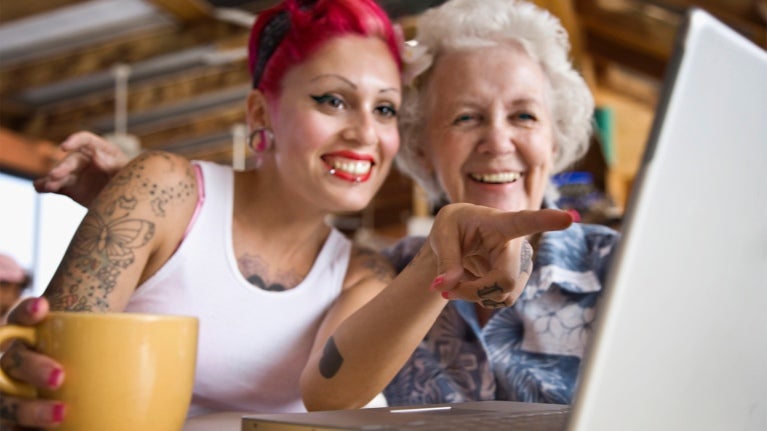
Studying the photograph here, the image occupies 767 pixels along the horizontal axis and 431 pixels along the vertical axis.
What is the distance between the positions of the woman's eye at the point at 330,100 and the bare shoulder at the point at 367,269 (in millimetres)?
234

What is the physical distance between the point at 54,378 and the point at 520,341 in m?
0.76

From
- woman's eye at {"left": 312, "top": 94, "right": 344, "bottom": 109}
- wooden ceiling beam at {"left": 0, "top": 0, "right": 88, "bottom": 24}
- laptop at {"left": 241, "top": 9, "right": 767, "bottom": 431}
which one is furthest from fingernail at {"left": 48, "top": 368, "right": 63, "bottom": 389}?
wooden ceiling beam at {"left": 0, "top": 0, "right": 88, "bottom": 24}

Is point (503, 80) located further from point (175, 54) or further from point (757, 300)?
point (175, 54)

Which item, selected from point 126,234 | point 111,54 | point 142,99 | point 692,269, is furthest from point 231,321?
point 142,99

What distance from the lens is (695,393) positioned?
1.37 ft

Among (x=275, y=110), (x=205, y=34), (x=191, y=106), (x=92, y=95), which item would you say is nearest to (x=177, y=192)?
(x=275, y=110)

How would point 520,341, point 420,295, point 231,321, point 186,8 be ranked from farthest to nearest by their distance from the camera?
point 186,8 < point 520,341 < point 231,321 < point 420,295

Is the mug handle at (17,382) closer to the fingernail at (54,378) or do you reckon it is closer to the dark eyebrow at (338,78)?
the fingernail at (54,378)

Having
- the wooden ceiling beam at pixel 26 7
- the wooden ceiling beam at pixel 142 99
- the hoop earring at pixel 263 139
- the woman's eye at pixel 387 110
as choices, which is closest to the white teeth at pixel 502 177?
the woman's eye at pixel 387 110

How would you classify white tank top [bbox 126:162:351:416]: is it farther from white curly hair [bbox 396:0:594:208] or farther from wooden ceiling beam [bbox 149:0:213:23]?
wooden ceiling beam [bbox 149:0:213:23]

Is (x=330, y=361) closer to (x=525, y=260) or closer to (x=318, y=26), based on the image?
(x=525, y=260)

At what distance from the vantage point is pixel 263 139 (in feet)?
3.81

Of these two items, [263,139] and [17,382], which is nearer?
[17,382]

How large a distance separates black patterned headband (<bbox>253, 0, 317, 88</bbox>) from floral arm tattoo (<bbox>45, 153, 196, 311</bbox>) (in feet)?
0.80
